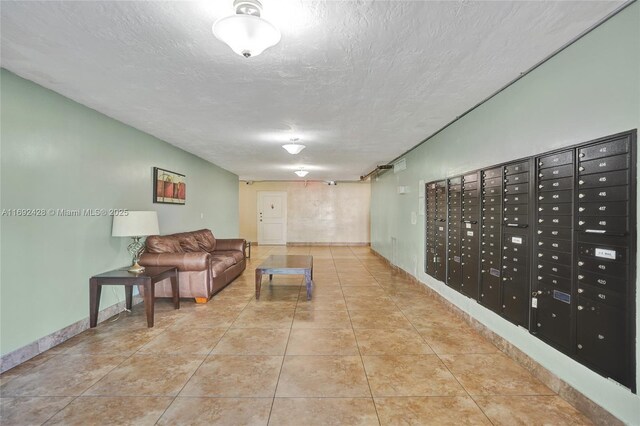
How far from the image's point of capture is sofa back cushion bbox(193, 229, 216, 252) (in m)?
5.34

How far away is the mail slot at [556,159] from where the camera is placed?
1938 millimetres

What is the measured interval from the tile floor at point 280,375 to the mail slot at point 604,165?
1.48 meters

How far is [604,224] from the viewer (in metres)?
1.70

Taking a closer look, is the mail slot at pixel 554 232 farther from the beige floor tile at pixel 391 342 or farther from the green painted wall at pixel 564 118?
the beige floor tile at pixel 391 342

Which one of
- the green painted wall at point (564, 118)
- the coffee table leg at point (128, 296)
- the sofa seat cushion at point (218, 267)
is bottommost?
the coffee table leg at point (128, 296)

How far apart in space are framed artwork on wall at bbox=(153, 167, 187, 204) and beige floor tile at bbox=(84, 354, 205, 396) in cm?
252

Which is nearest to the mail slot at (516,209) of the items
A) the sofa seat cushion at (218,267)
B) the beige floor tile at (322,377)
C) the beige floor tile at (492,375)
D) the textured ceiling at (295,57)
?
the textured ceiling at (295,57)

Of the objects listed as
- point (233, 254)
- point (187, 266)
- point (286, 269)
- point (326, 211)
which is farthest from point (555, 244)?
point (326, 211)

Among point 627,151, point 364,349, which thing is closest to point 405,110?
point 627,151

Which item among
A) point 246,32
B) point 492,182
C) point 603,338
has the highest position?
point 246,32

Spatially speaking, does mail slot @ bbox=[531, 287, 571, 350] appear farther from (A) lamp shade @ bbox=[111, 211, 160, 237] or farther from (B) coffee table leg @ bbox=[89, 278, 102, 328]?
(B) coffee table leg @ bbox=[89, 278, 102, 328]

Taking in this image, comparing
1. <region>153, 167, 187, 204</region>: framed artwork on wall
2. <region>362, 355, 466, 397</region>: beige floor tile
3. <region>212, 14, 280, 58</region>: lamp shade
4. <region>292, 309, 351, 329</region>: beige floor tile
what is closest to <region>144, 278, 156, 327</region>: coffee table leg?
<region>292, 309, 351, 329</region>: beige floor tile

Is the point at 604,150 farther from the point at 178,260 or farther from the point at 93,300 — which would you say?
the point at 93,300

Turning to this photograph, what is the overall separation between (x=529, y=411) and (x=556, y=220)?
123cm
